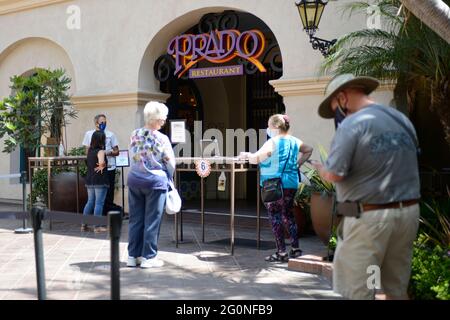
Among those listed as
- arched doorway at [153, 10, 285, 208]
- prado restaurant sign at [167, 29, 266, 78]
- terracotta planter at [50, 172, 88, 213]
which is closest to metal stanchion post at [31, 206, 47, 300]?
prado restaurant sign at [167, 29, 266, 78]

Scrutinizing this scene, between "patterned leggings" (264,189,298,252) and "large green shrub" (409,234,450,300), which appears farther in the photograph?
"patterned leggings" (264,189,298,252)

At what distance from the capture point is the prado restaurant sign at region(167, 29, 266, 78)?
34.4ft

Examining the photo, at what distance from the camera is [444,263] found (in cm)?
546

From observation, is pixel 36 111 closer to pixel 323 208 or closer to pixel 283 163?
pixel 283 163

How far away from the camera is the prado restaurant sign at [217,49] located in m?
10.5

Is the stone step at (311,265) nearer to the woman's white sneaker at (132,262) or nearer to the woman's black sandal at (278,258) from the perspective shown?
the woman's black sandal at (278,258)

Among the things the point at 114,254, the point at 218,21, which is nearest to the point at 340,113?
the point at 114,254

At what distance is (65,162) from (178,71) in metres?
2.66

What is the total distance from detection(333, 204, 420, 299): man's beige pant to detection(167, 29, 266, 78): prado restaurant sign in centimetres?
639

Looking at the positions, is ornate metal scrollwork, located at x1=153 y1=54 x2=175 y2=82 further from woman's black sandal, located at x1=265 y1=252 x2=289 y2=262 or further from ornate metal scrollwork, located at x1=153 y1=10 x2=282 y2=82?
woman's black sandal, located at x1=265 y1=252 x2=289 y2=262

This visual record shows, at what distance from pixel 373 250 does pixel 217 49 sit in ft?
25.1

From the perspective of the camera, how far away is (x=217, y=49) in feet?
36.1
